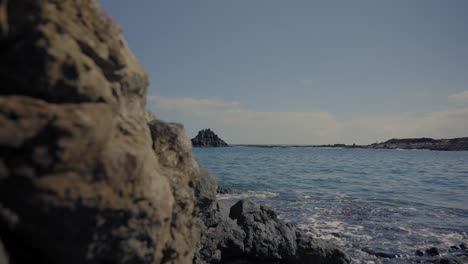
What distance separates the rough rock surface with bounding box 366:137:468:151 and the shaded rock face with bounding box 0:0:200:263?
157 meters

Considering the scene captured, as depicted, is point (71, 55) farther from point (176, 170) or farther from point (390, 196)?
point (390, 196)

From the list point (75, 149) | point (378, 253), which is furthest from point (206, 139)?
point (75, 149)

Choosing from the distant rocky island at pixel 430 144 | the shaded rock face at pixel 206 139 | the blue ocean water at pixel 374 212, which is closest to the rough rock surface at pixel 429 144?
the distant rocky island at pixel 430 144

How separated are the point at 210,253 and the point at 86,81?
6049mm

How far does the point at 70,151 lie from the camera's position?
119 inches

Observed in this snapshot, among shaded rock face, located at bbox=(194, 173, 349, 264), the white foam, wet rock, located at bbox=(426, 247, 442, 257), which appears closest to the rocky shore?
shaded rock face, located at bbox=(194, 173, 349, 264)

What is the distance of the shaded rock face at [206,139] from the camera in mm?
178625

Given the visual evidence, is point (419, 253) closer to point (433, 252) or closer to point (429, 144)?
point (433, 252)

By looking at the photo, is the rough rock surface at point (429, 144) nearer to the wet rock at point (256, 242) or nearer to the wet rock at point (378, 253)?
the wet rock at point (378, 253)

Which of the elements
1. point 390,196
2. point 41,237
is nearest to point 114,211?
point 41,237

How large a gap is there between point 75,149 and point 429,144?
17349 cm

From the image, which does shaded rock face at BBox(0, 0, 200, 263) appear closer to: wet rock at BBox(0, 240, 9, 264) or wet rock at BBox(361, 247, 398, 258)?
wet rock at BBox(0, 240, 9, 264)

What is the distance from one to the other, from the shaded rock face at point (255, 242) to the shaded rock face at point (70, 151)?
4.98 metres

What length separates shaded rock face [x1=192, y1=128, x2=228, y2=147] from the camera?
179 meters
